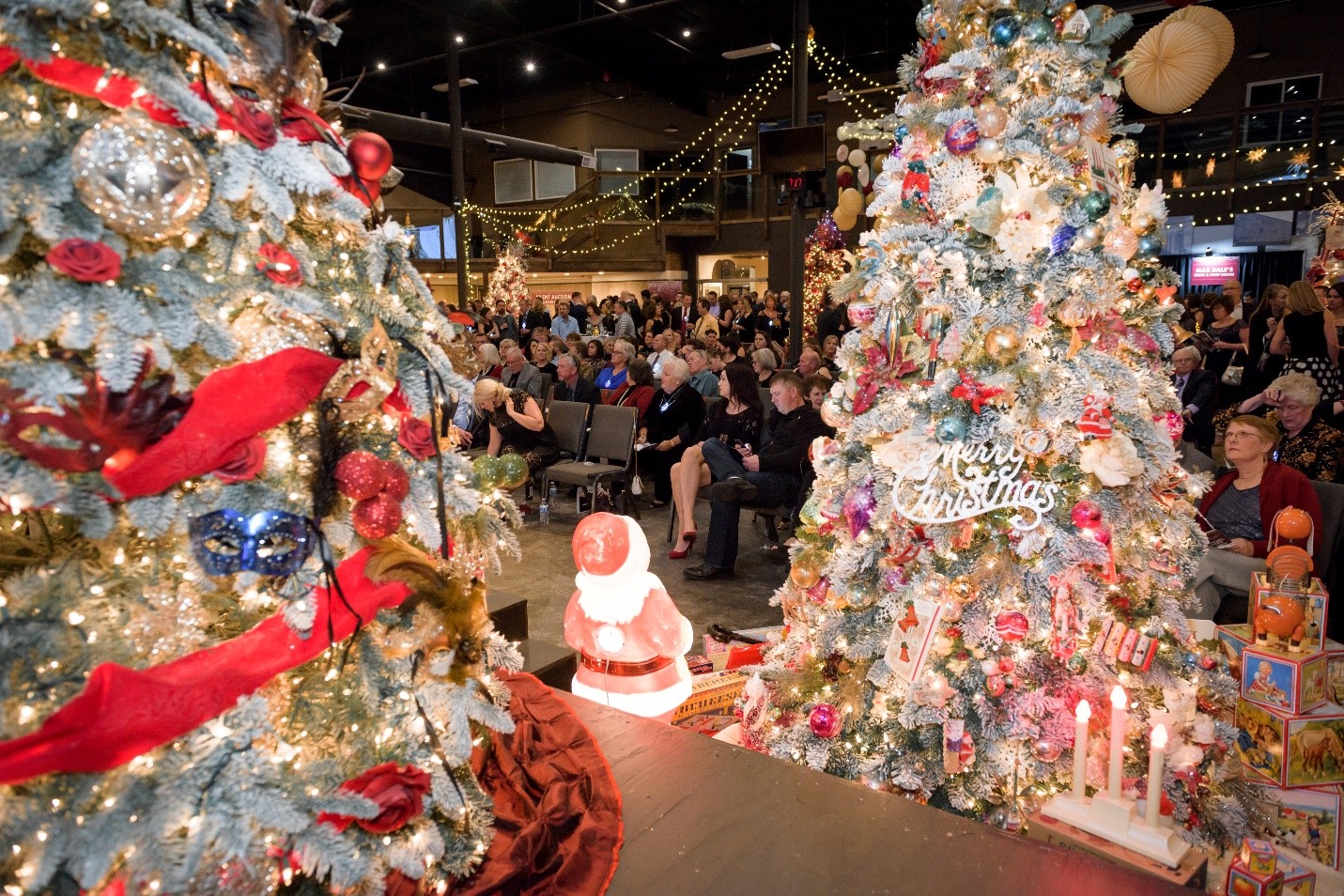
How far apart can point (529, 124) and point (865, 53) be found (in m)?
8.19

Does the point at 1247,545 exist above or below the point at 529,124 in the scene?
below

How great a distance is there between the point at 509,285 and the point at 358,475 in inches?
552

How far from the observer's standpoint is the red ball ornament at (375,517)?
139cm

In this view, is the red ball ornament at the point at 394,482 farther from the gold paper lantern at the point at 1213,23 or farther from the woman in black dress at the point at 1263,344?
the woman in black dress at the point at 1263,344

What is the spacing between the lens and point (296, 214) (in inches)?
54.8

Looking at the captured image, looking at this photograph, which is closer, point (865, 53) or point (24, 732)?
point (24, 732)

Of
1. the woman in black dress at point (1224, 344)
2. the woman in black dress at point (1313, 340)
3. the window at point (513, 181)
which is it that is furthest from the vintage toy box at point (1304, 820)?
the window at point (513, 181)

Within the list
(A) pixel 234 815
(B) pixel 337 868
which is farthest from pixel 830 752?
(A) pixel 234 815

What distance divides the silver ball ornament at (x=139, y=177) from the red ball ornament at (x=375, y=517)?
0.51 m

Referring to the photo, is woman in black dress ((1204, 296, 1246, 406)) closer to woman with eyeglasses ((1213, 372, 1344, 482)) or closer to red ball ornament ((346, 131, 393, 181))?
woman with eyeglasses ((1213, 372, 1344, 482))

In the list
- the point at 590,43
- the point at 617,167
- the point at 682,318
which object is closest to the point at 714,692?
the point at 682,318

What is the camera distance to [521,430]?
625 centimetres

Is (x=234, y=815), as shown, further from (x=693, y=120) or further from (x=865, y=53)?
(x=693, y=120)

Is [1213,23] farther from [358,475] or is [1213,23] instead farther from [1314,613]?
[358,475]
